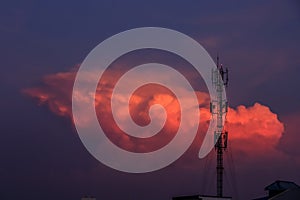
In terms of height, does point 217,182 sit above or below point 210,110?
below

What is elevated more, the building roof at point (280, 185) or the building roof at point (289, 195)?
the building roof at point (280, 185)

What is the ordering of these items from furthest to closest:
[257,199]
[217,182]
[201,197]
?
[257,199]
[217,182]
[201,197]

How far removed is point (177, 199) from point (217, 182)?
4.82 metres

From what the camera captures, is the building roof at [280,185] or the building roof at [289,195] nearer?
the building roof at [289,195]

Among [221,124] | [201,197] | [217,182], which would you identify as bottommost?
[201,197]

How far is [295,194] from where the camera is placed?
6931 centimetres

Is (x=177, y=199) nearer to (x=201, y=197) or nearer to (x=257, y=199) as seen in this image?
(x=201, y=197)

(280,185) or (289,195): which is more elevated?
(280,185)

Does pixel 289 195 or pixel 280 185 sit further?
pixel 280 185

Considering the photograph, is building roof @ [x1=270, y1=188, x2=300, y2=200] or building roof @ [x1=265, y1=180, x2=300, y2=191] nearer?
building roof @ [x1=270, y1=188, x2=300, y2=200]

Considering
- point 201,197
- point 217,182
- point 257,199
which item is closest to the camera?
point 201,197

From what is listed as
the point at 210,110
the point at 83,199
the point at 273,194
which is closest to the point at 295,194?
the point at 273,194

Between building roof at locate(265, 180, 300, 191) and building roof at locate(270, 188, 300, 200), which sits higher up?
building roof at locate(265, 180, 300, 191)

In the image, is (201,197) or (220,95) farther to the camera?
(220,95)
